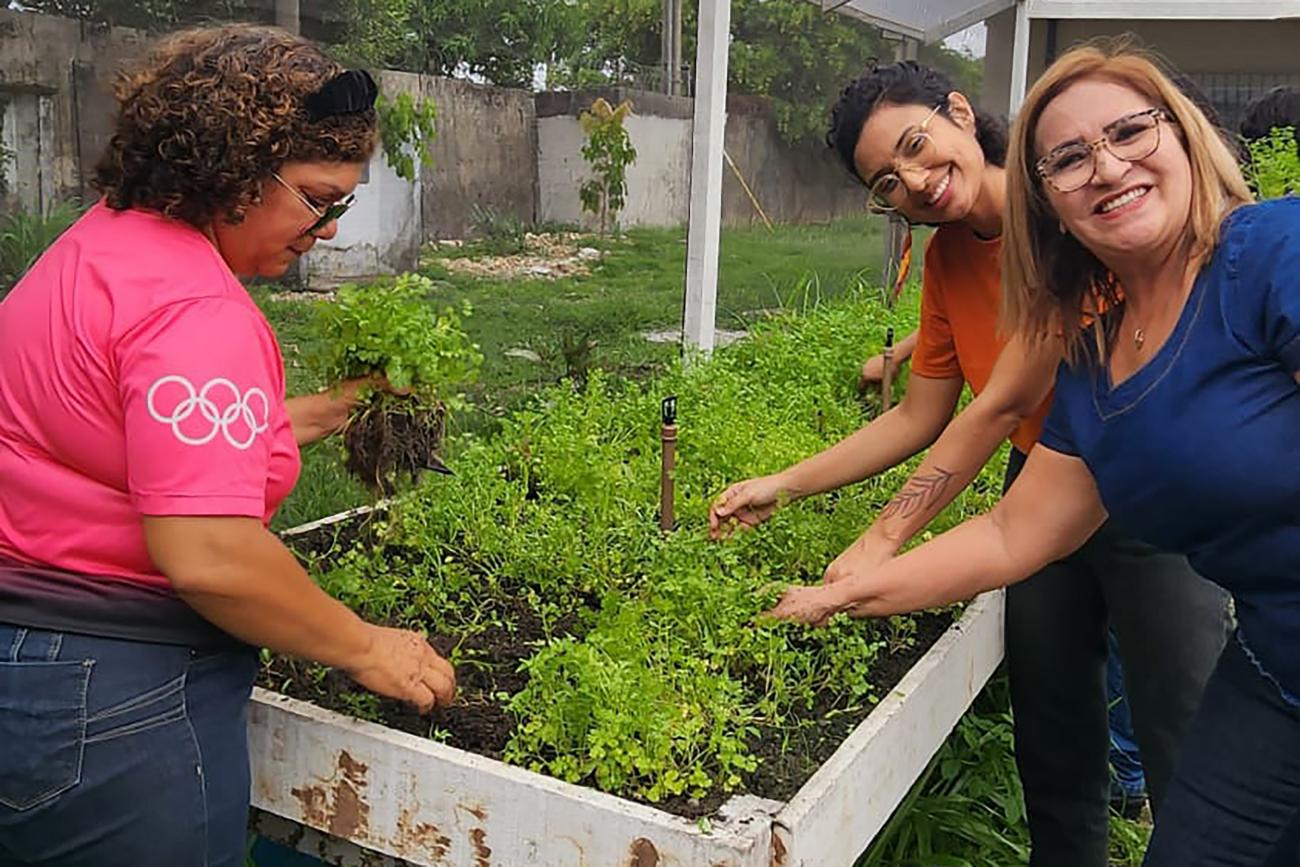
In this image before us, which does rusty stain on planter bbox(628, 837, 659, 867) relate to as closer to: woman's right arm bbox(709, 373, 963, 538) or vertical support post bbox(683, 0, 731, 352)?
woman's right arm bbox(709, 373, 963, 538)

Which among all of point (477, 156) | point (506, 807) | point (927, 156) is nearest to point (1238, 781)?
point (506, 807)

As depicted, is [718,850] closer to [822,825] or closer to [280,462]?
[822,825]

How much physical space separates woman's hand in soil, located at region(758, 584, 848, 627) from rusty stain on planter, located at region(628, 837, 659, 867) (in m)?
0.62

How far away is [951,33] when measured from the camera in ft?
25.8

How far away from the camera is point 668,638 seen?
2299 millimetres

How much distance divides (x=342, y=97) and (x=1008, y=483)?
168cm

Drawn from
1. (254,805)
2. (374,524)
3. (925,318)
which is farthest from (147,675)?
(925,318)

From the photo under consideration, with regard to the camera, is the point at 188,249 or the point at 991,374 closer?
the point at 188,249

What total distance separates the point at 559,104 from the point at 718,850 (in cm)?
290

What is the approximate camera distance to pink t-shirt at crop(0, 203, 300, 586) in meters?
1.40

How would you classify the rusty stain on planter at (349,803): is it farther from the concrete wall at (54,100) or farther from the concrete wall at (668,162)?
the concrete wall at (668,162)

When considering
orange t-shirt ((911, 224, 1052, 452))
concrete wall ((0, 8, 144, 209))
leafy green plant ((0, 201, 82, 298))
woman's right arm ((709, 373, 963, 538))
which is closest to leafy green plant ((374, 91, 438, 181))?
concrete wall ((0, 8, 144, 209))

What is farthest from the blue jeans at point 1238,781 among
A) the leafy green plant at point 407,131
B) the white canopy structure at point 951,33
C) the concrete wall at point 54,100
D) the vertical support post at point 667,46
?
the vertical support post at point 667,46

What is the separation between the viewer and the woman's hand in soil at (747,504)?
8.46 feet
